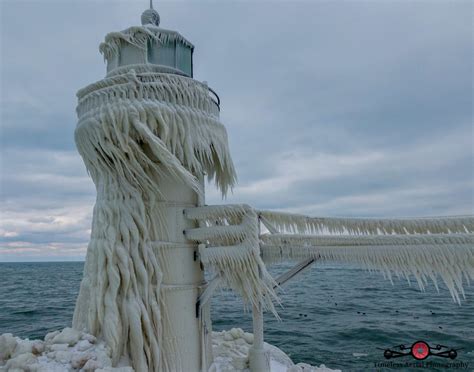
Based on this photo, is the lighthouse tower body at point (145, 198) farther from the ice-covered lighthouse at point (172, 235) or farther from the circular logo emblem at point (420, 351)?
the circular logo emblem at point (420, 351)

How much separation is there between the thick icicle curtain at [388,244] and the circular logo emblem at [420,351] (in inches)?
397

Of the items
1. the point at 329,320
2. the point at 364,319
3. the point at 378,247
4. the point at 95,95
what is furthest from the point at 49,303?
the point at 378,247

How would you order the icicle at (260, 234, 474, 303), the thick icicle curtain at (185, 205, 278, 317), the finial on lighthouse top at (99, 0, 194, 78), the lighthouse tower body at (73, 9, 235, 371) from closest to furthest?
the icicle at (260, 234, 474, 303)
the lighthouse tower body at (73, 9, 235, 371)
the thick icicle curtain at (185, 205, 278, 317)
the finial on lighthouse top at (99, 0, 194, 78)

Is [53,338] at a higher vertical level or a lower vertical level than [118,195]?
lower

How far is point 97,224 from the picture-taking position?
7.47 metres

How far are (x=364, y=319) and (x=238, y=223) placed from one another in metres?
18.3

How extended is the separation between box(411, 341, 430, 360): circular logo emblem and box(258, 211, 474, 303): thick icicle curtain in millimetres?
10071

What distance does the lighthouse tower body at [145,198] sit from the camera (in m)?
6.83

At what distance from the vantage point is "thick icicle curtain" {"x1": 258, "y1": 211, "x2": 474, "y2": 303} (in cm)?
641

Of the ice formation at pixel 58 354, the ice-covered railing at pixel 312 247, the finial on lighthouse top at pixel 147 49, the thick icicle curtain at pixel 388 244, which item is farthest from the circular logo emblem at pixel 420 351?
the finial on lighthouse top at pixel 147 49

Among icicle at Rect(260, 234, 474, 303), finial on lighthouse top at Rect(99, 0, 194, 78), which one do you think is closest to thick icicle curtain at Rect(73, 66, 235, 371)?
finial on lighthouse top at Rect(99, 0, 194, 78)

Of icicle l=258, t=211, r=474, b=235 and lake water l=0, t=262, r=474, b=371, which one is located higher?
icicle l=258, t=211, r=474, b=235

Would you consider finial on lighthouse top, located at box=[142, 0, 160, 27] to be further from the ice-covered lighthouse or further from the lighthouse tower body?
the lighthouse tower body

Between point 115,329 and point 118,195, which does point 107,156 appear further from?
point 115,329
